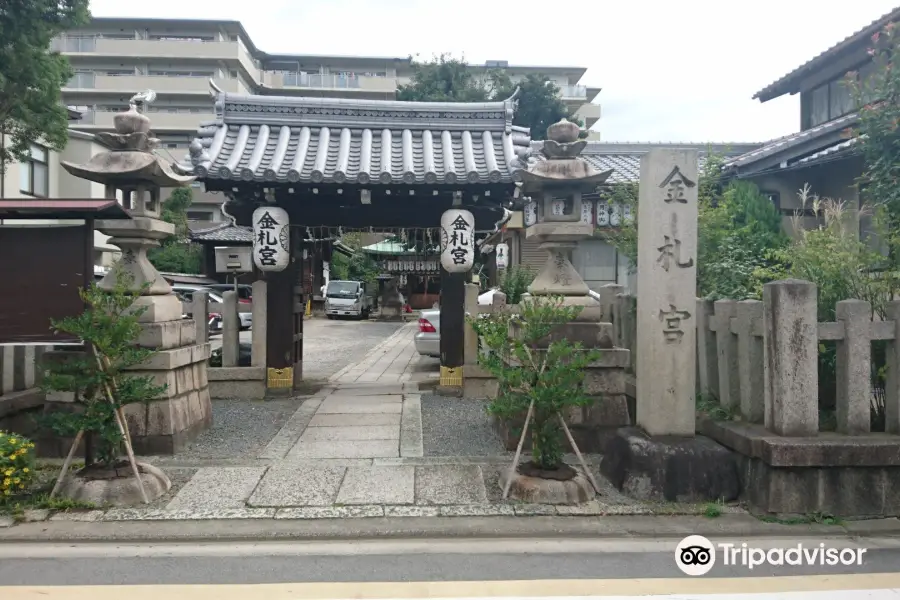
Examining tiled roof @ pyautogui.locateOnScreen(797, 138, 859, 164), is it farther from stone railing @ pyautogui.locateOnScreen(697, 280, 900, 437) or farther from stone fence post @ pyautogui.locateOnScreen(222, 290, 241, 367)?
stone fence post @ pyautogui.locateOnScreen(222, 290, 241, 367)

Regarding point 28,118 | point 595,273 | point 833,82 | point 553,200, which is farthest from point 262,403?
point 833,82

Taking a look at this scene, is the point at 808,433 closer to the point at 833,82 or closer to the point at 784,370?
the point at 784,370

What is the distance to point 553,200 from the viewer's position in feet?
24.1

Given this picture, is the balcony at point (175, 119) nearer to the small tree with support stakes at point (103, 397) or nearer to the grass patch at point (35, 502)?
the small tree with support stakes at point (103, 397)

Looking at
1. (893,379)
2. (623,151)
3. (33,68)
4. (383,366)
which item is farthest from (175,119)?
(893,379)

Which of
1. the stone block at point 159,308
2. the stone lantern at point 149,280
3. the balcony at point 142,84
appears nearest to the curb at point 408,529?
the stone lantern at point 149,280

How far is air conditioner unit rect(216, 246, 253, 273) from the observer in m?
11.3

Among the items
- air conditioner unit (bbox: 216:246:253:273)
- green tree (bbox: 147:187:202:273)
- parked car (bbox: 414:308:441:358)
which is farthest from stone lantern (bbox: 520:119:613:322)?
green tree (bbox: 147:187:202:273)

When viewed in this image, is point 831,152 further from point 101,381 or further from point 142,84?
point 142,84

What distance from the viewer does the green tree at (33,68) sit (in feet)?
38.6

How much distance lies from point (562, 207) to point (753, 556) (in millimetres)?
4409

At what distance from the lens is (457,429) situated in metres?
7.91

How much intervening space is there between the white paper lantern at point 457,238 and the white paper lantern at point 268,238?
259 centimetres

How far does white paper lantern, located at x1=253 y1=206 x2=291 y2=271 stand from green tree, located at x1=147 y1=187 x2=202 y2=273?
19.5 m
